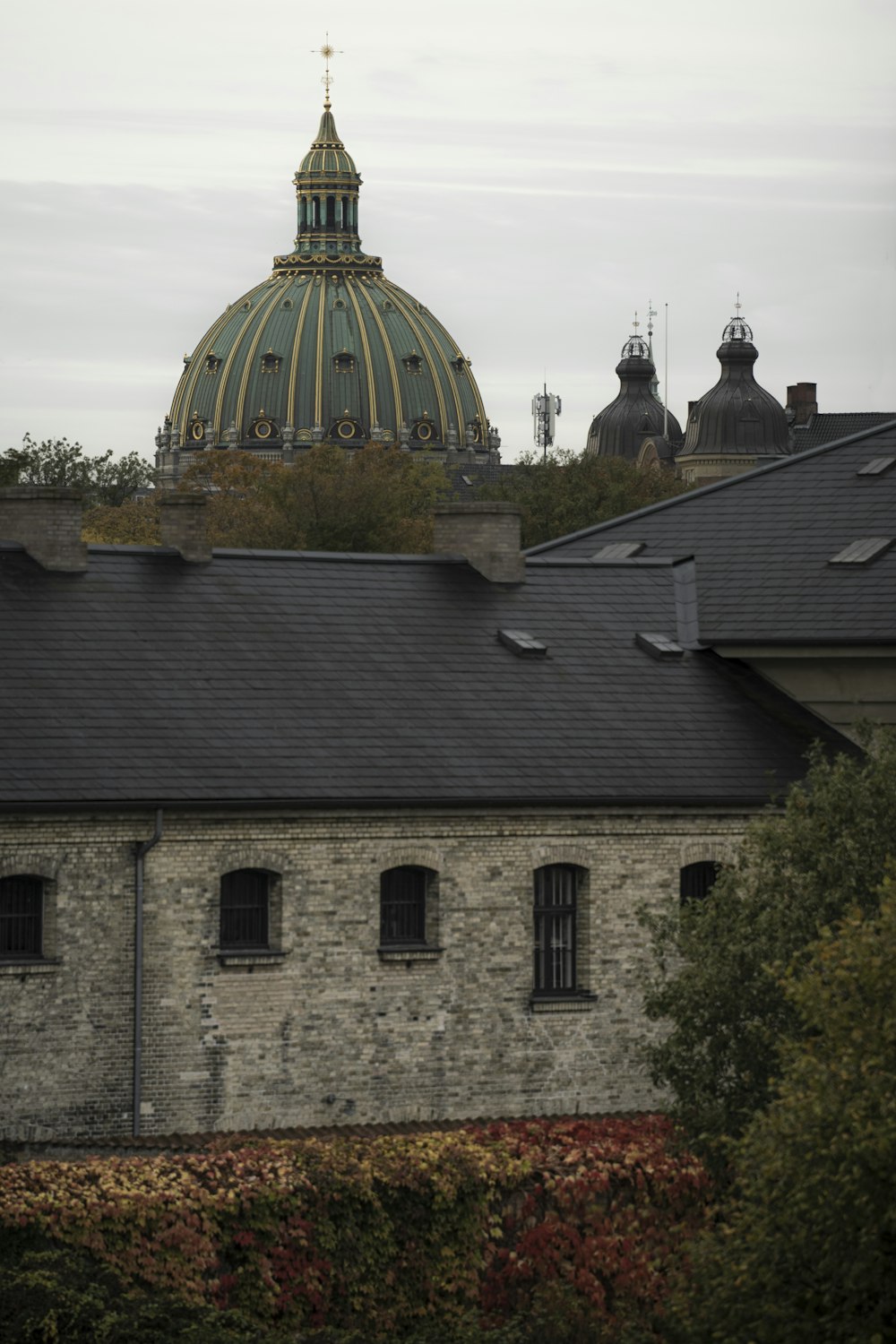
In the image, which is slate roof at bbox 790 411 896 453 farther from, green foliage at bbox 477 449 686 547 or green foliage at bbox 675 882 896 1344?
green foliage at bbox 675 882 896 1344

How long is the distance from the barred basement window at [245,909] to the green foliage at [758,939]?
23.9 ft

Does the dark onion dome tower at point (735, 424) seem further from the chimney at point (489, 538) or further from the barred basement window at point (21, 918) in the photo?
the barred basement window at point (21, 918)

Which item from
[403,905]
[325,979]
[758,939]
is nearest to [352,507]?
[403,905]

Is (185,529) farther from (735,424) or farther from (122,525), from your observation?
(735,424)

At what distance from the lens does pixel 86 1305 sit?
936 inches

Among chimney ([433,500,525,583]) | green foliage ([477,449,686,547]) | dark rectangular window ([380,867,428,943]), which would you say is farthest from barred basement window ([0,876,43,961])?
green foliage ([477,449,686,547])

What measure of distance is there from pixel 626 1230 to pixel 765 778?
31.4 ft

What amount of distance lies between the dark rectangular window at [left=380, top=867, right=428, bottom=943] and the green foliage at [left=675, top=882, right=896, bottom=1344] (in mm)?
11876

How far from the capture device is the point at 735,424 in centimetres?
16012

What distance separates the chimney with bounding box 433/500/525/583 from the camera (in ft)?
134

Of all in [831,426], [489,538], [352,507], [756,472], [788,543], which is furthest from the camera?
[831,426]

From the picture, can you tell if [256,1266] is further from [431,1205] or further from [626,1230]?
[626,1230]

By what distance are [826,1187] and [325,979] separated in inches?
534

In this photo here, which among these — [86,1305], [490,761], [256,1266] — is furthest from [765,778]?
[86,1305]
